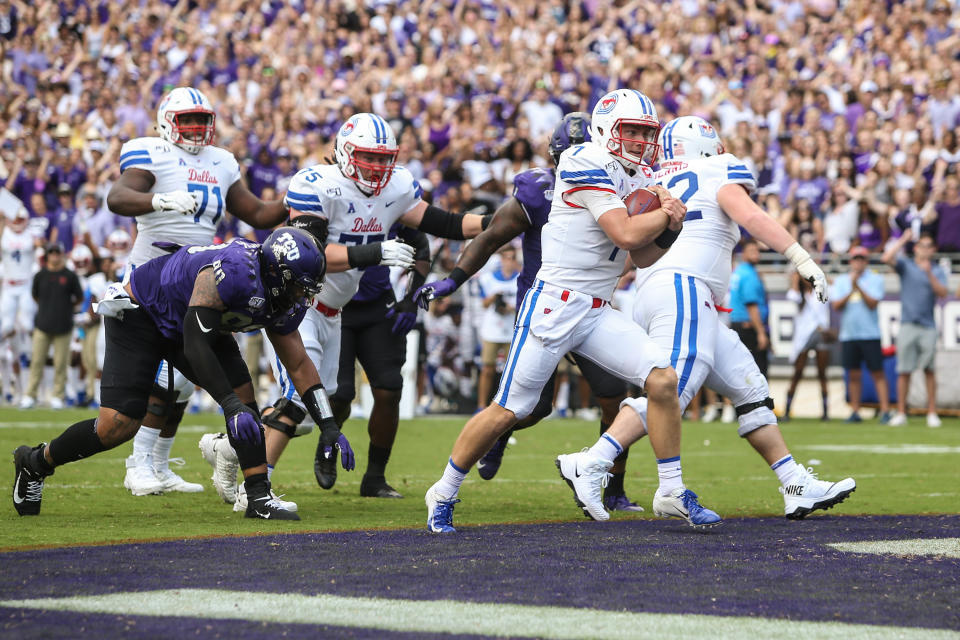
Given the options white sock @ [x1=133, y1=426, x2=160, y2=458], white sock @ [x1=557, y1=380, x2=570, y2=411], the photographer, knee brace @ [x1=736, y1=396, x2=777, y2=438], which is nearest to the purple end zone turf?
knee brace @ [x1=736, y1=396, x2=777, y2=438]

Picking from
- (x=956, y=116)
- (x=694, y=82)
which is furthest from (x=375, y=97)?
(x=956, y=116)

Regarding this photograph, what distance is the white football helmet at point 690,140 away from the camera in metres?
6.46

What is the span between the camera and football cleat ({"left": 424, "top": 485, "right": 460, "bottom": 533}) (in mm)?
5684

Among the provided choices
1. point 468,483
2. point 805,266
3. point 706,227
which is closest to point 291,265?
point 706,227

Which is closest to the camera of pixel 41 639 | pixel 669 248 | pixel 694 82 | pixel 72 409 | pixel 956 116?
pixel 41 639

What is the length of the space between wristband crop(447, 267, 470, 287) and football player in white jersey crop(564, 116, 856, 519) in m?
0.83

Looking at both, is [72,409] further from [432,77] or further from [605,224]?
[605,224]

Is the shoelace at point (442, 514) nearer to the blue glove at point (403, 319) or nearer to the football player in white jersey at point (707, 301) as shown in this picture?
the football player in white jersey at point (707, 301)

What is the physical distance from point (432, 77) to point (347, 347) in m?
12.9

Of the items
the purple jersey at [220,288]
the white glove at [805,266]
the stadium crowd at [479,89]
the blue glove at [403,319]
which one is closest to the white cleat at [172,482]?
the blue glove at [403,319]

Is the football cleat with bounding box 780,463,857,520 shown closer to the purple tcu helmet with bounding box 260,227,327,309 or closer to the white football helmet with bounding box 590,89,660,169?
the white football helmet with bounding box 590,89,660,169

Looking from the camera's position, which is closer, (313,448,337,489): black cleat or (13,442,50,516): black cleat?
(13,442,50,516): black cleat

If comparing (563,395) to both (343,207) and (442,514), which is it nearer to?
(343,207)

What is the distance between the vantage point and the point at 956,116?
1653 cm
